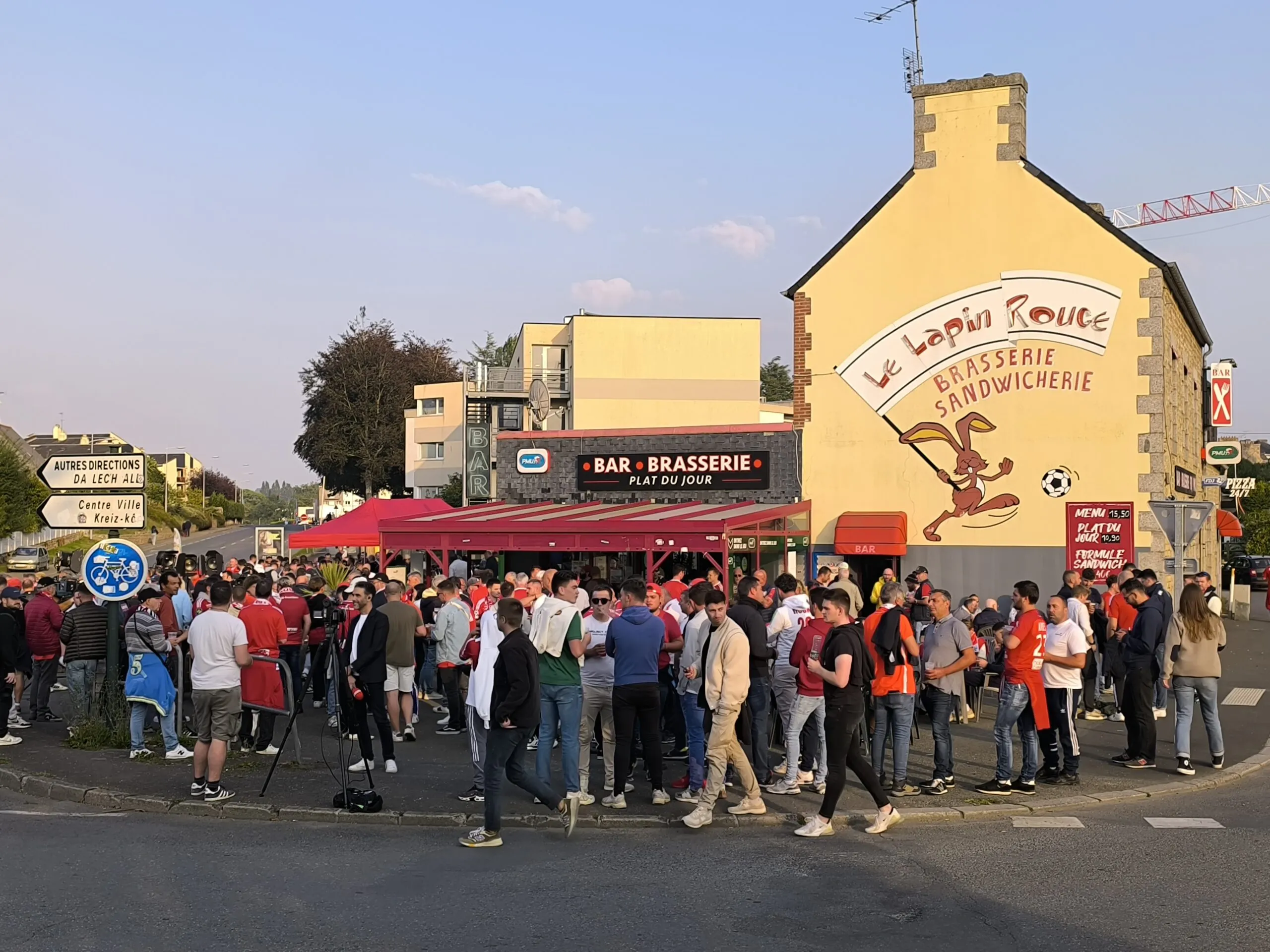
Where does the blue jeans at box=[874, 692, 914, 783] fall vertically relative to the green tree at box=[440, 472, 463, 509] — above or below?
below

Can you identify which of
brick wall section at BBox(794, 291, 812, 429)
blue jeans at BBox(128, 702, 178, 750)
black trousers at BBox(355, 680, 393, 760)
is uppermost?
brick wall section at BBox(794, 291, 812, 429)

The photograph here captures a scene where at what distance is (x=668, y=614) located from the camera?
12086 mm

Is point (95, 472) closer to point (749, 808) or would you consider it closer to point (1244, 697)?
point (749, 808)

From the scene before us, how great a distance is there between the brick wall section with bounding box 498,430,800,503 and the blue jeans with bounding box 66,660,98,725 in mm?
15365

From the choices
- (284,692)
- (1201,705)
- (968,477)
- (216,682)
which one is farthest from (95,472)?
(968,477)

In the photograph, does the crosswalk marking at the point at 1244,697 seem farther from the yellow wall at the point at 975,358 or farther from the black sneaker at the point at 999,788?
the black sneaker at the point at 999,788

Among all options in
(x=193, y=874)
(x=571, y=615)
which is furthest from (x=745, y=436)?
(x=193, y=874)

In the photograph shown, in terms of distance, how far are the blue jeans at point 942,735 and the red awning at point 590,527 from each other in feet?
37.3

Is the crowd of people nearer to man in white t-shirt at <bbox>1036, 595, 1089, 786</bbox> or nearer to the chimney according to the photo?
man in white t-shirt at <bbox>1036, 595, 1089, 786</bbox>

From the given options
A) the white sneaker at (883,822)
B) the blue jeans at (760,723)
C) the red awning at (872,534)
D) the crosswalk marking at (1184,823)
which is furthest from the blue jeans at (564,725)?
the red awning at (872,534)

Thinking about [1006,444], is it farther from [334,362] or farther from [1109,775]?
[334,362]

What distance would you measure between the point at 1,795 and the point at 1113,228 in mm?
20998

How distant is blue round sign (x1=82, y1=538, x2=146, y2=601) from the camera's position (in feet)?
42.9

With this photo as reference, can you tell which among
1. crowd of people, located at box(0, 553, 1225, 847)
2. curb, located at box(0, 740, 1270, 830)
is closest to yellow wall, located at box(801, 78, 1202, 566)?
crowd of people, located at box(0, 553, 1225, 847)
